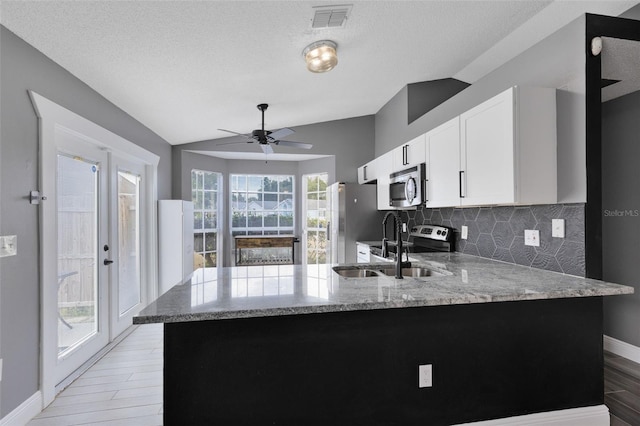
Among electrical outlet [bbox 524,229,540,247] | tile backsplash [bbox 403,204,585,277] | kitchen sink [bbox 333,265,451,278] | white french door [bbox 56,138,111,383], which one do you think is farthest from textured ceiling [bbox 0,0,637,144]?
kitchen sink [bbox 333,265,451,278]

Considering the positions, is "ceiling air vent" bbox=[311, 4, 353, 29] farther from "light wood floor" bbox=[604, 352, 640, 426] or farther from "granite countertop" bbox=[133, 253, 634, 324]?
"light wood floor" bbox=[604, 352, 640, 426]

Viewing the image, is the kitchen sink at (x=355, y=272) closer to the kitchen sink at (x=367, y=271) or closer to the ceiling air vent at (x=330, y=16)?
the kitchen sink at (x=367, y=271)

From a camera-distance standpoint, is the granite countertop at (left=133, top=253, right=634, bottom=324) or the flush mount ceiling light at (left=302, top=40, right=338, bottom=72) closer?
the granite countertop at (left=133, top=253, right=634, bottom=324)

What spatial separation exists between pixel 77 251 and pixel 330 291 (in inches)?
89.9

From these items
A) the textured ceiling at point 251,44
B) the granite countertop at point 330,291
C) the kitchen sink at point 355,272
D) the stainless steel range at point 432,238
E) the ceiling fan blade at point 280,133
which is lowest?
the kitchen sink at point 355,272

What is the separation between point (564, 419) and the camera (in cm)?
182

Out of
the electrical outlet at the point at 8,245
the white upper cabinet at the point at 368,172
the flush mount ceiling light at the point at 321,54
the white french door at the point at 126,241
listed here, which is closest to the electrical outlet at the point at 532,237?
the flush mount ceiling light at the point at 321,54

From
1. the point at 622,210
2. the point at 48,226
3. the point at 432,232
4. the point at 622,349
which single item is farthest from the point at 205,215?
the point at 622,349

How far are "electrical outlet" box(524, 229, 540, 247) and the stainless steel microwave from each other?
93 centimetres

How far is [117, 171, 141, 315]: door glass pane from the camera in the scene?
3432mm

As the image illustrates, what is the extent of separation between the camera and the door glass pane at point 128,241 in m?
3.43

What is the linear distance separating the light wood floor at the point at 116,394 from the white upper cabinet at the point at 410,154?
2.88 m

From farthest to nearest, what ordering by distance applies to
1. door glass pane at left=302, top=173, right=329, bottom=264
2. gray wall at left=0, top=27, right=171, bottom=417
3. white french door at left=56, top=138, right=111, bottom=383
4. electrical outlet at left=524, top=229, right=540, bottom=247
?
door glass pane at left=302, top=173, right=329, bottom=264 → white french door at left=56, top=138, right=111, bottom=383 → electrical outlet at left=524, top=229, right=540, bottom=247 → gray wall at left=0, top=27, right=171, bottom=417

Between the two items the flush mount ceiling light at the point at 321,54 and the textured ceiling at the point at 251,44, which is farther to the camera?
the flush mount ceiling light at the point at 321,54
